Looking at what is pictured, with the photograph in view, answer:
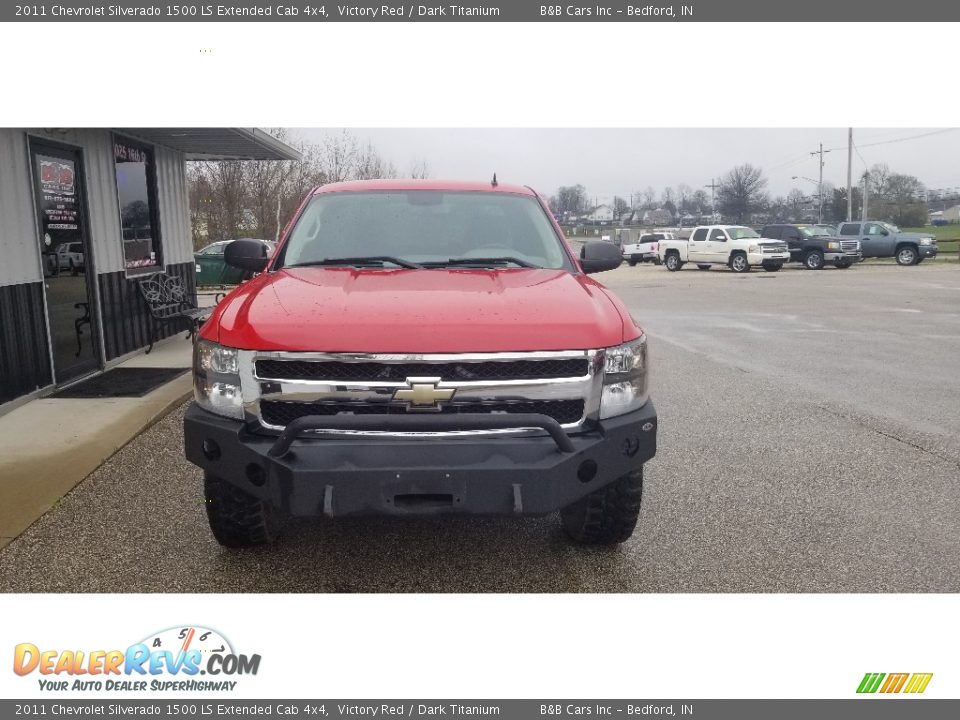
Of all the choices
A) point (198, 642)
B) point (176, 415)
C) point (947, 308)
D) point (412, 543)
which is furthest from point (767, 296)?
point (198, 642)

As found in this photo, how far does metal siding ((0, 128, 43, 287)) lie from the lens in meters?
7.11

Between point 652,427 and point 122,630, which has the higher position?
point 652,427

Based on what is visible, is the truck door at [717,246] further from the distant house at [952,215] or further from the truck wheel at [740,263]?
the distant house at [952,215]

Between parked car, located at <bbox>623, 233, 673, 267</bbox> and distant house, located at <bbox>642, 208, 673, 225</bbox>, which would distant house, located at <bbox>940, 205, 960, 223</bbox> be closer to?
distant house, located at <bbox>642, 208, 673, 225</bbox>

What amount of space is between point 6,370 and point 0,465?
5.78 ft

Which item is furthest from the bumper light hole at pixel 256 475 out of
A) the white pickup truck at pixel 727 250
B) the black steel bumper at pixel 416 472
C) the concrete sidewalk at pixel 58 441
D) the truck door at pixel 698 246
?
the truck door at pixel 698 246

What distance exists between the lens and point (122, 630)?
3.31 metres

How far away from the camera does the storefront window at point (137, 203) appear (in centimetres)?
1026

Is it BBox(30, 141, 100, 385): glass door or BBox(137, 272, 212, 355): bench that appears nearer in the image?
BBox(30, 141, 100, 385): glass door

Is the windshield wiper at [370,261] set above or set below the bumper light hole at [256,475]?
above

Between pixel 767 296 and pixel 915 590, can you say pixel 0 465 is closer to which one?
pixel 915 590

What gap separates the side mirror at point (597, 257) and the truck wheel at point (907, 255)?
3428cm

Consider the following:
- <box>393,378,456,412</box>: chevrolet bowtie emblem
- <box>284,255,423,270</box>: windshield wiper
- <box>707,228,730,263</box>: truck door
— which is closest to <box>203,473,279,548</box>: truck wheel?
<box>393,378,456,412</box>: chevrolet bowtie emblem

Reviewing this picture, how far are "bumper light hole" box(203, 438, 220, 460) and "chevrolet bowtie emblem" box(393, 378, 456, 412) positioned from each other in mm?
805
